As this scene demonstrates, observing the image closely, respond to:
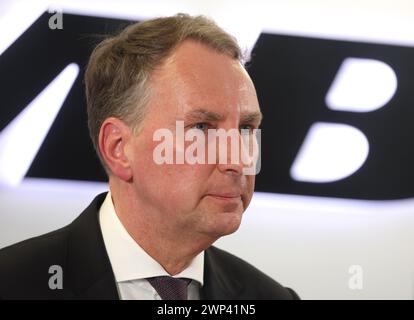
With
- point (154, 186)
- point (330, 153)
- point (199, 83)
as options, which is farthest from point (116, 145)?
point (330, 153)

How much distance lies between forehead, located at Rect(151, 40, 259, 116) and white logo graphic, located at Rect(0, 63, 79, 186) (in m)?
0.65

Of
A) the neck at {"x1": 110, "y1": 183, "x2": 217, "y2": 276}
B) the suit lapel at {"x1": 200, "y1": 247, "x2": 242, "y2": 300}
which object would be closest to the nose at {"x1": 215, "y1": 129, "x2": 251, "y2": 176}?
the neck at {"x1": 110, "y1": 183, "x2": 217, "y2": 276}

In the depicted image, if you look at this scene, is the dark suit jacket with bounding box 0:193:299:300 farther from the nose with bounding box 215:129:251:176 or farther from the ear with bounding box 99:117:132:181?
the nose with bounding box 215:129:251:176

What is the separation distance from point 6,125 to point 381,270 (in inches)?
51.7

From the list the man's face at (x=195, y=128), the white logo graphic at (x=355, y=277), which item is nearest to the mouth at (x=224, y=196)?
the man's face at (x=195, y=128)

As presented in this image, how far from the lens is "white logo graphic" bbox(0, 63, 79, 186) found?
6.84ft

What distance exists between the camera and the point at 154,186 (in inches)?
62.0

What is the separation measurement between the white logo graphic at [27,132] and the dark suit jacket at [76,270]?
43 cm

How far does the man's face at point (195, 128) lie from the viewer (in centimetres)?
154

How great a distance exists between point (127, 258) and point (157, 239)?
3.5 inches

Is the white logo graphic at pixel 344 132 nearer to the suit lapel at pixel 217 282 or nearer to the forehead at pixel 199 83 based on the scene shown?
the suit lapel at pixel 217 282

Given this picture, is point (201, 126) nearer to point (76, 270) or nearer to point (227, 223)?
point (227, 223)

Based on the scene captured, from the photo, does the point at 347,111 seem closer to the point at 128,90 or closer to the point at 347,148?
the point at 347,148

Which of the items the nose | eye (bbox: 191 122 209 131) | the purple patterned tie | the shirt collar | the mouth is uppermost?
eye (bbox: 191 122 209 131)
